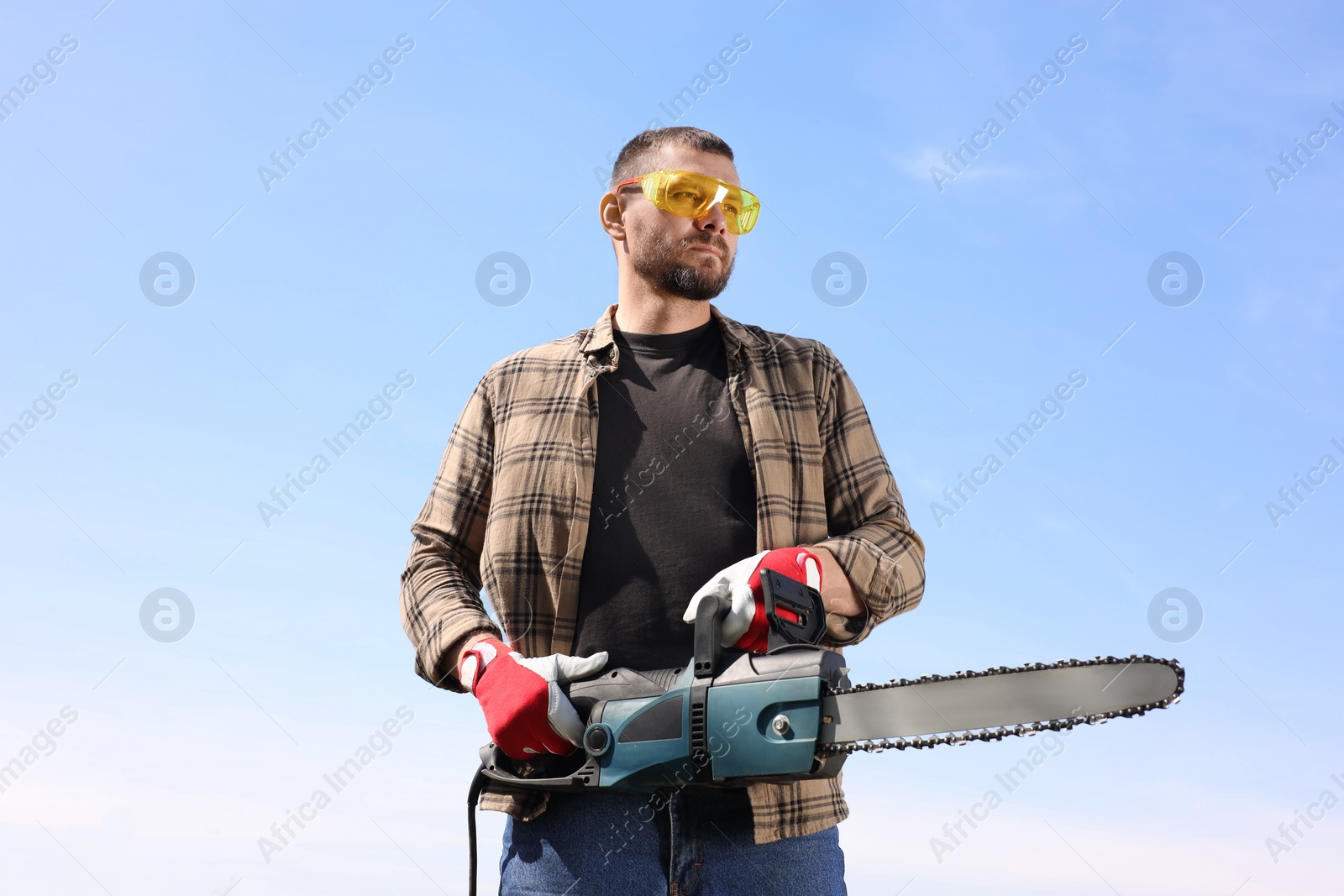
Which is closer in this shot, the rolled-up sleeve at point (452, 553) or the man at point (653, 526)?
the man at point (653, 526)

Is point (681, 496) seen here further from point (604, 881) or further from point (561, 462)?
point (604, 881)

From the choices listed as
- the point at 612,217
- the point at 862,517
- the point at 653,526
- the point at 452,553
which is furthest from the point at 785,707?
the point at 612,217

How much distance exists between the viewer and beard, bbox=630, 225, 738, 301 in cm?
349

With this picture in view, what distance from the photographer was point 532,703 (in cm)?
264

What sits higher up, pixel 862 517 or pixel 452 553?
pixel 862 517

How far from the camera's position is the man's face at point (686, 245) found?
3.49 m

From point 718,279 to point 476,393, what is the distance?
0.92 m

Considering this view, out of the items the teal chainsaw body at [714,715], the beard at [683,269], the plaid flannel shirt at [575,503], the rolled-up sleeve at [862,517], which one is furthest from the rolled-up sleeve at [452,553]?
the rolled-up sleeve at [862,517]

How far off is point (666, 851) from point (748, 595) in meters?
0.76

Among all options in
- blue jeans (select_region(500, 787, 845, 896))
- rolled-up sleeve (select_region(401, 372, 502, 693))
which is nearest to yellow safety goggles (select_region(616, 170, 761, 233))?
rolled-up sleeve (select_region(401, 372, 502, 693))

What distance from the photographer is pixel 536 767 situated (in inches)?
109

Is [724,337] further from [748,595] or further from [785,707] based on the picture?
[785,707]

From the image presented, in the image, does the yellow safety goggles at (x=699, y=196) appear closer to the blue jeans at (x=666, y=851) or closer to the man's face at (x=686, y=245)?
the man's face at (x=686, y=245)

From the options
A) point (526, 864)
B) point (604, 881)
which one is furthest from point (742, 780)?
point (526, 864)
